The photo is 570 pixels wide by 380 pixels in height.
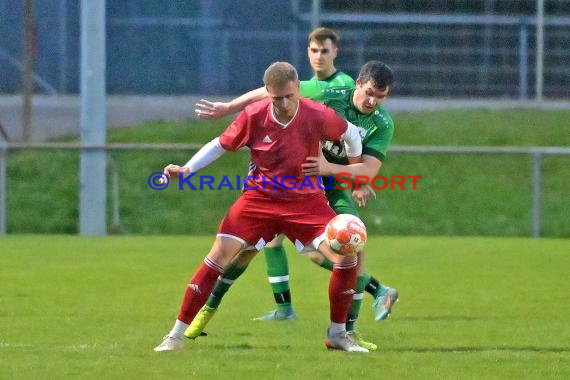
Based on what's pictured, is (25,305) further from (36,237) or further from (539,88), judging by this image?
(539,88)

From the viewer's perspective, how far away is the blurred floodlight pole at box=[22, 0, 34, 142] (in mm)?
19016

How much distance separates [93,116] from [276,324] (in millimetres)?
8564

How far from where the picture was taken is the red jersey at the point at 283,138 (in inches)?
287

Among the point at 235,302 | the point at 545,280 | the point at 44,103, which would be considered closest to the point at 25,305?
the point at 235,302

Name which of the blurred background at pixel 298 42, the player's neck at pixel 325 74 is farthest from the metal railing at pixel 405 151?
the player's neck at pixel 325 74

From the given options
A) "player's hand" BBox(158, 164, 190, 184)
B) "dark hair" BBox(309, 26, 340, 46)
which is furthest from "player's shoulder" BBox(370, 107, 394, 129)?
"player's hand" BBox(158, 164, 190, 184)

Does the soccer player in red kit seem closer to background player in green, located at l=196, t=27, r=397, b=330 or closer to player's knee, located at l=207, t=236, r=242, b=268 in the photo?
player's knee, located at l=207, t=236, r=242, b=268

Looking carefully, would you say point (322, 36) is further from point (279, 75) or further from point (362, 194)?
point (279, 75)

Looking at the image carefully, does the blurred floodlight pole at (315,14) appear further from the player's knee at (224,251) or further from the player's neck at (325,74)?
the player's knee at (224,251)

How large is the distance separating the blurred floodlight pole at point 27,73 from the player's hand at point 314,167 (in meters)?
12.2

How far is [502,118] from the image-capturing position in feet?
69.8

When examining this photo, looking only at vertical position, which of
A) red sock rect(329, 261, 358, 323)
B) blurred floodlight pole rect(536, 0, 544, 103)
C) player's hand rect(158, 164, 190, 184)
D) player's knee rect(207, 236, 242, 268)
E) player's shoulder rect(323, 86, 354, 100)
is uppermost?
blurred floodlight pole rect(536, 0, 544, 103)

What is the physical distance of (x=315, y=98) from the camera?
27.7 feet

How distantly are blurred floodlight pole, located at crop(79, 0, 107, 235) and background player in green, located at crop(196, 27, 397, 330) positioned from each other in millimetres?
7684
